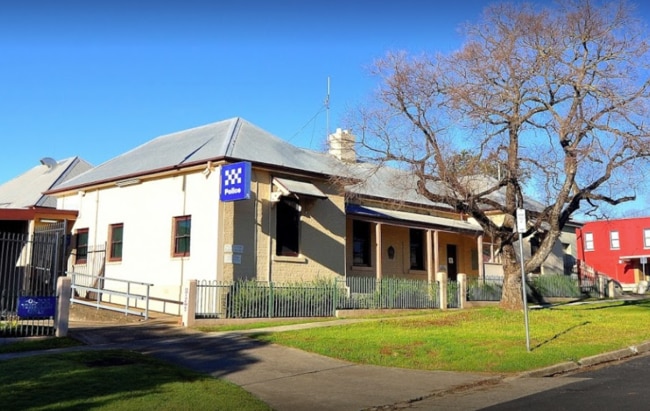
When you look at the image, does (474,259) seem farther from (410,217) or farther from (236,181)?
(236,181)

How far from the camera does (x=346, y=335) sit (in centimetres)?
1481

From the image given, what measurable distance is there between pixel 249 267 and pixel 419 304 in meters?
6.50

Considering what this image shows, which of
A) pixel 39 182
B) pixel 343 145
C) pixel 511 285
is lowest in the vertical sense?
pixel 511 285

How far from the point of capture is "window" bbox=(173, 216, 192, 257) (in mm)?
20445

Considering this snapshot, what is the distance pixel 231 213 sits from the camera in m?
19.5

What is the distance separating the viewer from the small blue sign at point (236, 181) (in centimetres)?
1831

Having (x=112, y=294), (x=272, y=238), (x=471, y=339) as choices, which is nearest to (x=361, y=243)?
(x=272, y=238)

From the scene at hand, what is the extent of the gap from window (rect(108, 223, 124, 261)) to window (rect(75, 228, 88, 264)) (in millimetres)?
1462

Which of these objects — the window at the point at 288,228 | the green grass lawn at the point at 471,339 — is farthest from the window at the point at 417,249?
the green grass lawn at the point at 471,339

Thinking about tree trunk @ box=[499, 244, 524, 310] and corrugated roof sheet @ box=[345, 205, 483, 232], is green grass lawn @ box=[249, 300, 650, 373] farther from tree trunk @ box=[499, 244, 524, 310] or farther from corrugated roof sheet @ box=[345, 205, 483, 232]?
corrugated roof sheet @ box=[345, 205, 483, 232]

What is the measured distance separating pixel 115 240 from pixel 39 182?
28.5 feet

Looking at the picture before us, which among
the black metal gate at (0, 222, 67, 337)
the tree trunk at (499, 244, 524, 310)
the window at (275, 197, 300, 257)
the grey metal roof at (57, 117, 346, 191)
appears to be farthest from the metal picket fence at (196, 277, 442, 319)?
the grey metal roof at (57, 117, 346, 191)

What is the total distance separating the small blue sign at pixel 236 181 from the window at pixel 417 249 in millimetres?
11675

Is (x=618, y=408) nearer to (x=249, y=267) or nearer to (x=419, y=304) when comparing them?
(x=249, y=267)
